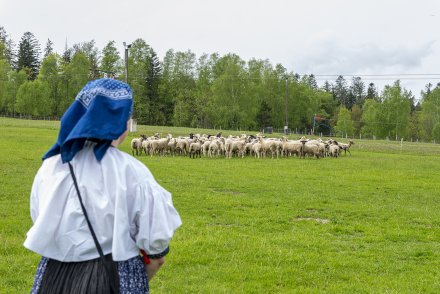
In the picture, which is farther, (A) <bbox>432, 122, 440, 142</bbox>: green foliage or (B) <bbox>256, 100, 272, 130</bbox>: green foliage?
(B) <bbox>256, 100, 272, 130</bbox>: green foliage

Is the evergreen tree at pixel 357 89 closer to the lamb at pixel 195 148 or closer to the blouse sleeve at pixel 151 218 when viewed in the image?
the lamb at pixel 195 148

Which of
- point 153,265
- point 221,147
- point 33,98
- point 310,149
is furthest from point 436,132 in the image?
point 153,265

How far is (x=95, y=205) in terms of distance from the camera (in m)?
3.03

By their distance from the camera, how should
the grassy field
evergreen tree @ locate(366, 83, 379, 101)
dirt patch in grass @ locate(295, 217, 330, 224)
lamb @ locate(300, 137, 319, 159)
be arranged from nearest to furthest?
the grassy field, dirt patch in grass @ locate(295, 217, 330, 224), lamb @ locate(300, 137, 319, 159), evergreen tree @ locate(366, 83, 379, 101)

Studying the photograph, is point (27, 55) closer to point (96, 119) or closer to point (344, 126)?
point (344, 126)

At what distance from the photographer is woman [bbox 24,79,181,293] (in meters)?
3.05

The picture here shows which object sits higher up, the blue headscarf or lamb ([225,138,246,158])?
the blue headscarf

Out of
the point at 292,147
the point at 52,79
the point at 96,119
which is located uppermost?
the point at 52,79

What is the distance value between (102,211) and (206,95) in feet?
300

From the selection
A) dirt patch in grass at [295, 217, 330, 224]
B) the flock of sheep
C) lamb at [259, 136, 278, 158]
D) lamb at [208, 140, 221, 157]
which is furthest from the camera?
lamb at [259, 136, 278, 158]

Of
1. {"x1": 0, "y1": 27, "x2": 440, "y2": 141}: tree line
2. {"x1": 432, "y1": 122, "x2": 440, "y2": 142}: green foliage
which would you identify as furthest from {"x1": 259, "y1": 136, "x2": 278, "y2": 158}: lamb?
{"x1": 432, "y1": 122, "x2": 440, "y2": 142}: green foliage

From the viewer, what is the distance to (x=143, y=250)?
324 centimetres

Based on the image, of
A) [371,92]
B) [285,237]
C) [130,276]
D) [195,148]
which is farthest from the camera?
[371,92]

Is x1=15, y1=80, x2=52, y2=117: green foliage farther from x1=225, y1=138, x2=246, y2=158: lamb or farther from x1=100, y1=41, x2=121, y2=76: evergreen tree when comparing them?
x1=225, y1=138, x2=246, y2=158: lamb
